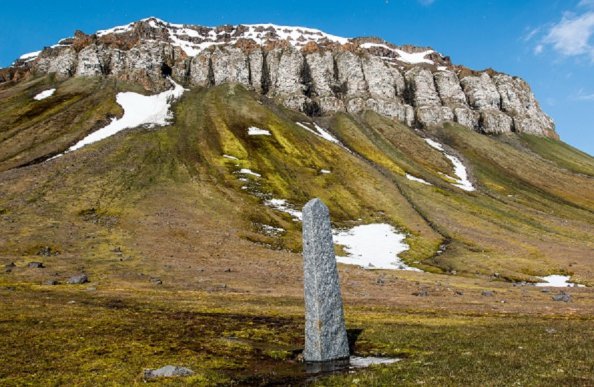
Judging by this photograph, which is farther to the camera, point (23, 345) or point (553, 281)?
point (553, 281)

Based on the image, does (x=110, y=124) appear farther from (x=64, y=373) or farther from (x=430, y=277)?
(x=64, y=373)

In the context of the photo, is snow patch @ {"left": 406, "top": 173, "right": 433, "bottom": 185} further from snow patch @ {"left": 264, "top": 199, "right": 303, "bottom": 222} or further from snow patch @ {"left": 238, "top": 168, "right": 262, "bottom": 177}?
snow patch @ {"left": 264, "top": 199, "right": 303, "bottom": 222}

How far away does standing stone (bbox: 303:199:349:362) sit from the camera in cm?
2795

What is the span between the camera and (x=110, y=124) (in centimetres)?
19238

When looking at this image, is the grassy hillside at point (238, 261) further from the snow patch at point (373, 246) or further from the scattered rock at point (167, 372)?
the snow patch at point (373, 246)

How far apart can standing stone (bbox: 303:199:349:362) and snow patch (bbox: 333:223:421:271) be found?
72.3 meters

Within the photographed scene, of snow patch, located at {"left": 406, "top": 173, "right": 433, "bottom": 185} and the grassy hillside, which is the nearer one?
the grassy hillside

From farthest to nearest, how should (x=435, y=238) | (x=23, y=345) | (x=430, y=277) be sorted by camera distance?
(x=435, y=238) → (x=430, y=277) → (x=23, y=345)

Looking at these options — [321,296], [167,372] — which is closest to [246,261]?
[321,296]

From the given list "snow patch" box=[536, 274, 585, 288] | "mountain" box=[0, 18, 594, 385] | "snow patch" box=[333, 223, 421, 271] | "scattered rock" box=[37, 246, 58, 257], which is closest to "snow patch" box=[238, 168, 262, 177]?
"mountain" box=[0, 18, 594, 385]

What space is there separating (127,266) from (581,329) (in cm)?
6675

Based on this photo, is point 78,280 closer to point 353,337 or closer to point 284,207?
point 353,337

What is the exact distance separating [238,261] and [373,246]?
4229 cm

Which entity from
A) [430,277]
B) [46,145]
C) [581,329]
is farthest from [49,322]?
[46,145]
